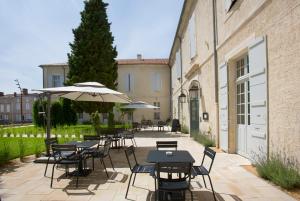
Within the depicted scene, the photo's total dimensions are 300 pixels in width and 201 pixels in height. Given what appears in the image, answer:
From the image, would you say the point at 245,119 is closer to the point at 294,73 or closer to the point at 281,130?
the point at 281,130

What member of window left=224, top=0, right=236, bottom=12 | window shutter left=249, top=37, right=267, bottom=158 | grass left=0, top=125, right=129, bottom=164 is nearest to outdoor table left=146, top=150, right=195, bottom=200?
window shutter left=249, top=37, right=267, bottom=158

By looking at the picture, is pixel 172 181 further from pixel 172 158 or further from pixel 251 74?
pixel 251 74

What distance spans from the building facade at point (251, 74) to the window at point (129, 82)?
18.7 meters

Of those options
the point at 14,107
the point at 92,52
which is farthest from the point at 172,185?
the point at 14,107

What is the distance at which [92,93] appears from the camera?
Answer: 31.9ft

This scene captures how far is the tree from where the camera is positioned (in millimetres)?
21594

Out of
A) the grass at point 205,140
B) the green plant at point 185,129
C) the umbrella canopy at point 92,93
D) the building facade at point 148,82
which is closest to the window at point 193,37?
the grass at point 205,140

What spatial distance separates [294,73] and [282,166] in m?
1.71

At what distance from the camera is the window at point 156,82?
1230 inches

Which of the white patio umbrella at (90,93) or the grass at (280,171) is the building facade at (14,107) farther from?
the grass at (280,171)

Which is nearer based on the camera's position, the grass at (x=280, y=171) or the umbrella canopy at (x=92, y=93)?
the grass at (x=280, y=171)

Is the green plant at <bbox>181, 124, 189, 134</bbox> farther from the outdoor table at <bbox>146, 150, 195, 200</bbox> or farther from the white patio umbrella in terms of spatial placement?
the outdoor table at <bbox>146, 150, 195, 200</bbox>

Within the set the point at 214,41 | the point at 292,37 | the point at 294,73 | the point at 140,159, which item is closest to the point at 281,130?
the point at 294,73

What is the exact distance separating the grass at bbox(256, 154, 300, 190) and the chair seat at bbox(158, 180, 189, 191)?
1970 mm
